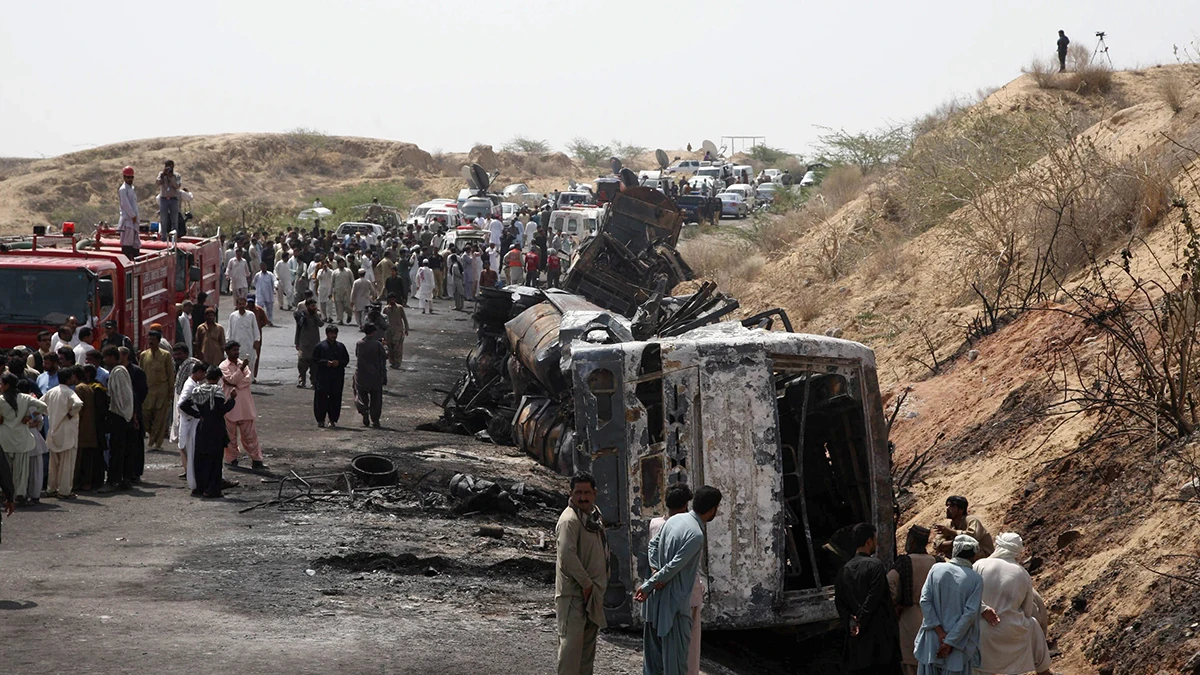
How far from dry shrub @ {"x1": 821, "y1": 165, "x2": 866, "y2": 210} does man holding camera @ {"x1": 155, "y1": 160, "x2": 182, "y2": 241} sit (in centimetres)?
1959

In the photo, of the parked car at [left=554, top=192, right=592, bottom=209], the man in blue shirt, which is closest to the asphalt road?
the man in blue shirt

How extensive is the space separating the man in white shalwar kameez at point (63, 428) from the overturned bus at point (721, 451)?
19.8ft

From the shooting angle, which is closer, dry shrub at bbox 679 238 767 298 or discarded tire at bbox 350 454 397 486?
discarded tire at bbox 350 454 397 486

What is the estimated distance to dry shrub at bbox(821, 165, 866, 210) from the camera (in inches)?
1506

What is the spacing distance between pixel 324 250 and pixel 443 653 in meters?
30.6

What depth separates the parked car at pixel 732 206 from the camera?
54.7 metres

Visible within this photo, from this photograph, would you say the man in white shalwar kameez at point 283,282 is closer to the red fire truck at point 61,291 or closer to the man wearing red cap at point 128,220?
the man wearing red cap at point 128,220

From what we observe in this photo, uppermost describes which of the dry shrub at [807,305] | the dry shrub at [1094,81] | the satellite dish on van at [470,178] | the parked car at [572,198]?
the dry shrub at [1094,81]

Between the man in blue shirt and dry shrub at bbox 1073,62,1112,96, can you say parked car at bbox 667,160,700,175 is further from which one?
the man in blue shirt

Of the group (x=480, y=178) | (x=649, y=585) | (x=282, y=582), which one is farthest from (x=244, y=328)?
(x=480, y=178)

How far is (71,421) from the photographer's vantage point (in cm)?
1362

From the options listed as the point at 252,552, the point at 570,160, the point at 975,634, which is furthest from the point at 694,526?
the point at 570,160

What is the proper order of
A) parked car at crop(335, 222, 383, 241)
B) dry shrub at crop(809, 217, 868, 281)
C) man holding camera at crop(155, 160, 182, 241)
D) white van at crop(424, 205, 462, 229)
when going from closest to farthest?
man holding camera at crop(155, 160, 182, 241) < dry shrub at crop(809, 217, 868, 281) < parked car at crop(335, 222, 383, 241) < white van at crop(424, 205, 462, 229)

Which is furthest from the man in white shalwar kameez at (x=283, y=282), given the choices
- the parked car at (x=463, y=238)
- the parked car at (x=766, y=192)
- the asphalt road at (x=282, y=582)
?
the parked car at (x=766, y=192)
